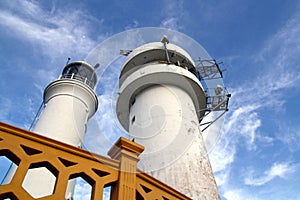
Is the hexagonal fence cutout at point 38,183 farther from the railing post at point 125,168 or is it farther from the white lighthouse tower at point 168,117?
the railing post at point 125,168

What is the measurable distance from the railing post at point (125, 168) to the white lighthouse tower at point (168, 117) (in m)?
3.56

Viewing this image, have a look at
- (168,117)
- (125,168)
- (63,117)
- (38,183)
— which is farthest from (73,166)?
(63,117)

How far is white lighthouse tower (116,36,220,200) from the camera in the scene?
676 centimetres

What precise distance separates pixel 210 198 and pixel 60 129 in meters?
5.03

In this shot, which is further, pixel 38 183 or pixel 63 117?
pixel 63 117

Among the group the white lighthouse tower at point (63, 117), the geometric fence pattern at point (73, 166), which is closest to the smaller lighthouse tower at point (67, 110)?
the white lighthouse tower at point (63, 117)

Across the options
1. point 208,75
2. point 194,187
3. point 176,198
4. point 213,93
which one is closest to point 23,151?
point 176,198

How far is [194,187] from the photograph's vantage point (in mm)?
6477

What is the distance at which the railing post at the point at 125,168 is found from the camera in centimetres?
289

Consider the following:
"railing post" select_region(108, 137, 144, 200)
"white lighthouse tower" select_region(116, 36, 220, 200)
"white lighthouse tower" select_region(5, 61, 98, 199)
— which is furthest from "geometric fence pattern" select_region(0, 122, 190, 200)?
"white lighthouse tower" select_region(5, 61, 98, 199)

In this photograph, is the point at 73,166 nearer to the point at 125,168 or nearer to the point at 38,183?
the point at 125,168

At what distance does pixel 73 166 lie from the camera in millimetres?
2773

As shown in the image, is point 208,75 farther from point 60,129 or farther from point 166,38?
point 60,129

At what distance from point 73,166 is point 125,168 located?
0.64 meters
